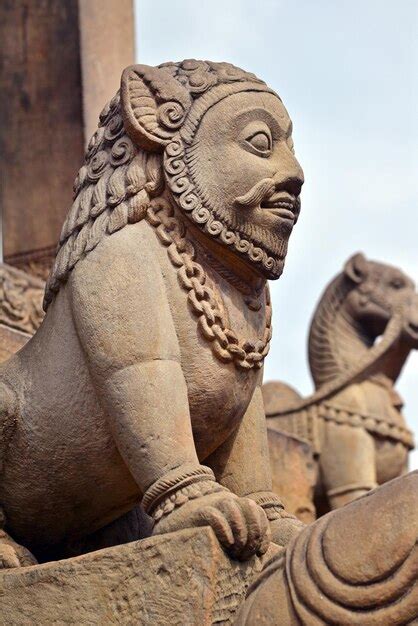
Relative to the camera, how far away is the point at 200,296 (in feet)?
20.5

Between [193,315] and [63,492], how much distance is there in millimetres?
773

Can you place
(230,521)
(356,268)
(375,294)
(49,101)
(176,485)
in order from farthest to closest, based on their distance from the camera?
(356,268), (375,294), (49,101), (176,485), (230,521)

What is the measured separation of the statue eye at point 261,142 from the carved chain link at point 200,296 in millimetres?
372

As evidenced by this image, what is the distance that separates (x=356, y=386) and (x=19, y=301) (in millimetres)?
3883

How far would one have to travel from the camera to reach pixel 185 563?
5617 mm

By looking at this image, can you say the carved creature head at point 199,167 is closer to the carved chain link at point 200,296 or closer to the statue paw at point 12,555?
the carved chain link at point 200,296

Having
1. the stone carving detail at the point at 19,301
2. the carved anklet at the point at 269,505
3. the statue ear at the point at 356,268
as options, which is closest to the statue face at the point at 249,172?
the carved anklet at the point at 269,505

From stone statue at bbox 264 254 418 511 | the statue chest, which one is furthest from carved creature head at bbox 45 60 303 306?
stone statue at bbox 264 254 418 511

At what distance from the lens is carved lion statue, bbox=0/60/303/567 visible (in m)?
6.08

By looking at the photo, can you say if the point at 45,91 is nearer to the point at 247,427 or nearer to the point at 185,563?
the point at 247,427

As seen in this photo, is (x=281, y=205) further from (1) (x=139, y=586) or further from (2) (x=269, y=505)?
(1) (x=139, y=586)

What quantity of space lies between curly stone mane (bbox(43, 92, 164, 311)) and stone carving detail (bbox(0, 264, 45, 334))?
212 cm

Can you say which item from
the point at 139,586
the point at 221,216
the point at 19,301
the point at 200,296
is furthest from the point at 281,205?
the point at 19,301

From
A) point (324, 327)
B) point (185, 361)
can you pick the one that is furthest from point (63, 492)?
Result: point (324, 327)
